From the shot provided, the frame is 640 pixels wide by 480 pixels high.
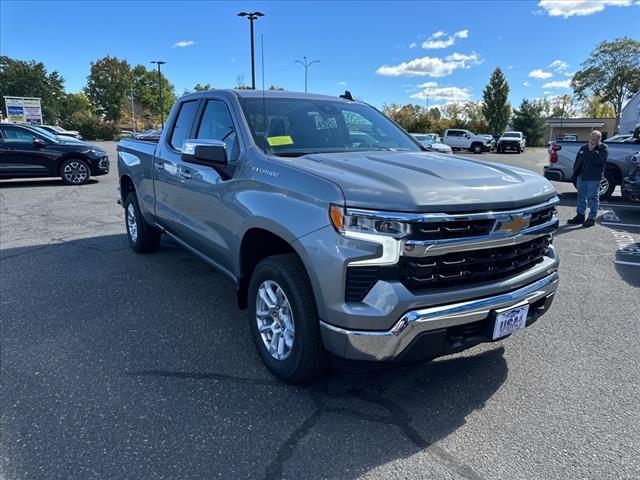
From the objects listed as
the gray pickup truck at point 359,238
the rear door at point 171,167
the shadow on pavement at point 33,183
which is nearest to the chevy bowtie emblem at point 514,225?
the gray pickup truck at point 359,238

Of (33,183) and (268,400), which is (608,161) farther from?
(33,183)

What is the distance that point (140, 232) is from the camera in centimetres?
595

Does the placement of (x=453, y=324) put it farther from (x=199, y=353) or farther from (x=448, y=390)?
(x=199, y=353)

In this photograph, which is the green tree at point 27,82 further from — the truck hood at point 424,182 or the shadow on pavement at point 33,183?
the truck hood at point 424,182

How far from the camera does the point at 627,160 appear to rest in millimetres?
11211

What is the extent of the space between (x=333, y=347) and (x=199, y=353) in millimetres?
1408

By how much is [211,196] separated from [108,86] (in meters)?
94.4

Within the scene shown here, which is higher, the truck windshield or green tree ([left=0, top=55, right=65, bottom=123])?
green tree ([left=0, top=55, right=65, bottom=123])

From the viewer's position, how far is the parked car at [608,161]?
11.3 metres

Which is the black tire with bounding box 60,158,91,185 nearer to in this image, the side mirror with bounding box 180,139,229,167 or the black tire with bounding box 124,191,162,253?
the black tire with bounding box 124,191,162,253

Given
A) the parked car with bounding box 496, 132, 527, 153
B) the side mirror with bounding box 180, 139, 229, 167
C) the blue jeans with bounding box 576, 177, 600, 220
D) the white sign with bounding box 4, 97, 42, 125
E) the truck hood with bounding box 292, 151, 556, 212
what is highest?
the white sign with bounding box 4, 97, 42, 125

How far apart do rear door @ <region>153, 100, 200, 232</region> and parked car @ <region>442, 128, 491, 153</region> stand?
126ft

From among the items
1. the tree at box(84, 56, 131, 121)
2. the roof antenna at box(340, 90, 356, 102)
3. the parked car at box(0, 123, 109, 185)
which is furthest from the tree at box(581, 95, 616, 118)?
the roof antenna at box(340, 90, 356, 102)

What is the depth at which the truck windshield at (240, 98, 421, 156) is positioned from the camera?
3.50 metres
